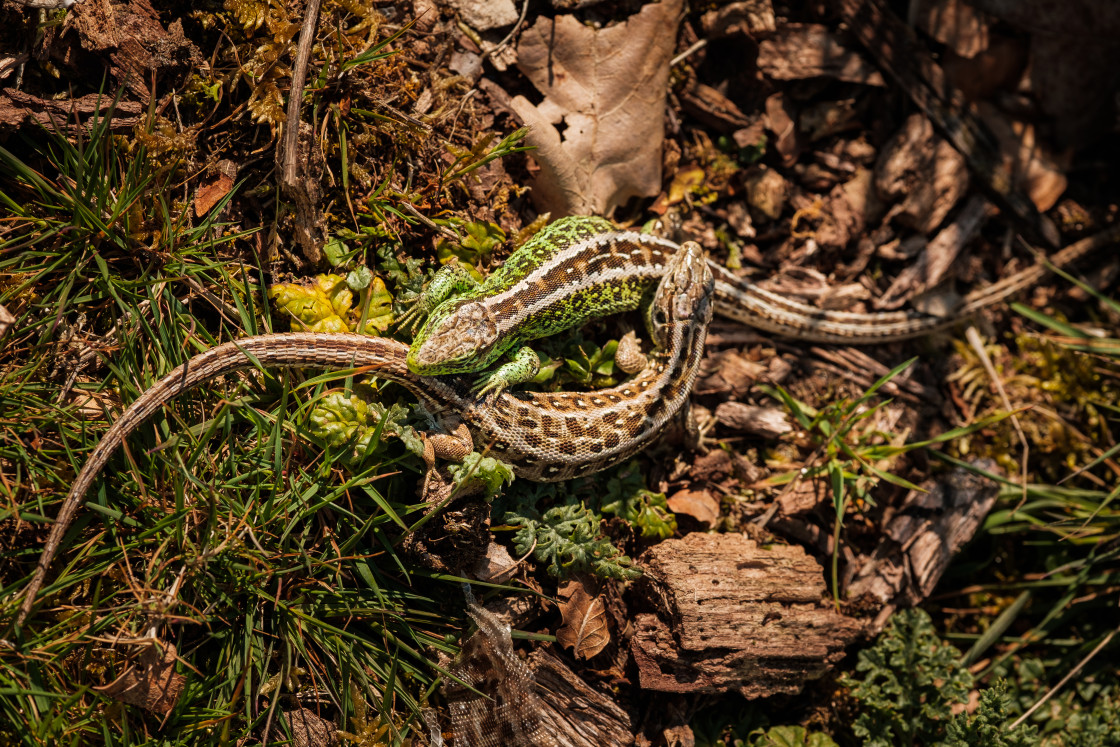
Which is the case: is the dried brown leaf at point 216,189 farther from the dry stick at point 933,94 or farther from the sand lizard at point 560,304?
the dry stick at point 933,94

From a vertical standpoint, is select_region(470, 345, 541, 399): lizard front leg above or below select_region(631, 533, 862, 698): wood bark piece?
above

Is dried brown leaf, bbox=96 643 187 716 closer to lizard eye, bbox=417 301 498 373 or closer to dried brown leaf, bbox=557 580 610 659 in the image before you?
lizard eye, bbox=417 301 498 373

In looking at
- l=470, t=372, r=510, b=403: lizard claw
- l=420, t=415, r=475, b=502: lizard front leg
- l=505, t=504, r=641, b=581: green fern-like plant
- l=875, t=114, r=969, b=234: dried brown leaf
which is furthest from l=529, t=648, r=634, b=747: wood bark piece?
l=875, t=114, r=969, b=234: dried brown leaf

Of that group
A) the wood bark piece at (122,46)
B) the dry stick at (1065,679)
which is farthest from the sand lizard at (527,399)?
the dry stick at (1065,679)

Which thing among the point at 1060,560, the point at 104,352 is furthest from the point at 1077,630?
the point at 104,352

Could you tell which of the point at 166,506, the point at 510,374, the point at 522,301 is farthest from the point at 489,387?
the point at 166,506
